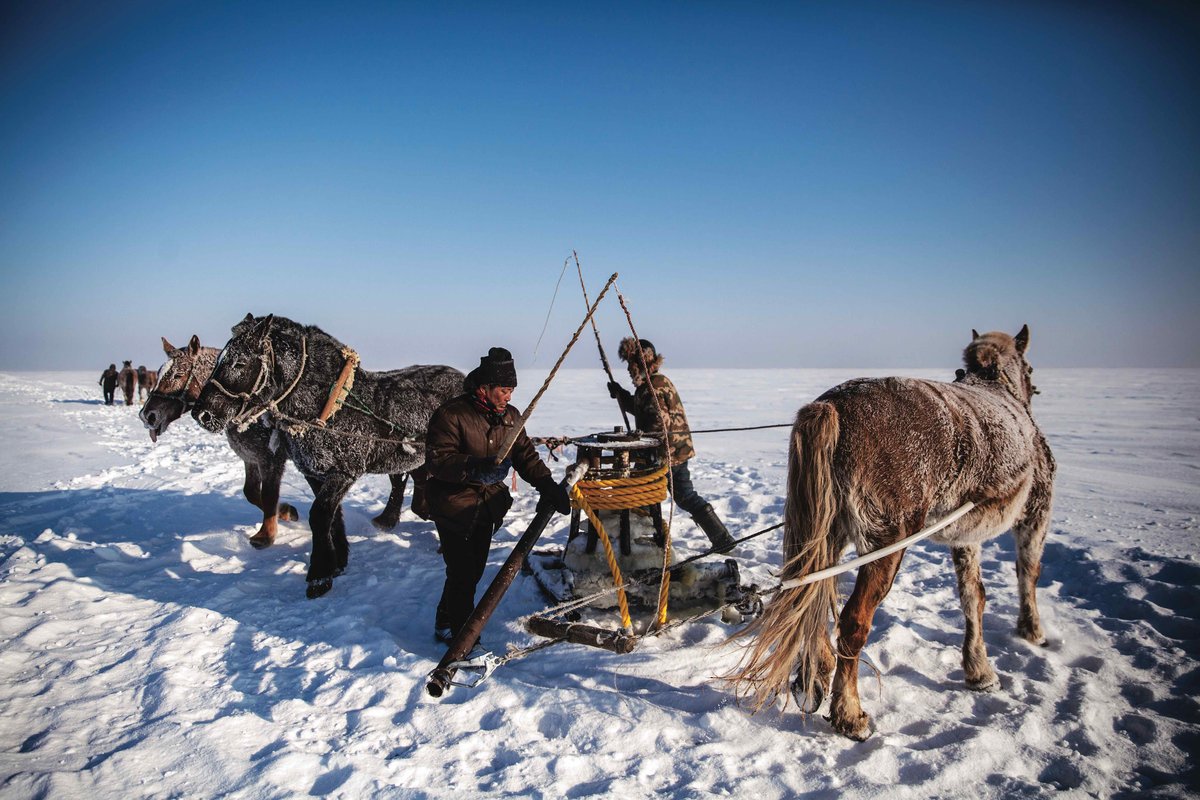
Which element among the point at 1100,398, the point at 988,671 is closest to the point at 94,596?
the point at 988,671

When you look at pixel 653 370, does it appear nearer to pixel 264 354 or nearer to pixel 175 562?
pixel 264 354

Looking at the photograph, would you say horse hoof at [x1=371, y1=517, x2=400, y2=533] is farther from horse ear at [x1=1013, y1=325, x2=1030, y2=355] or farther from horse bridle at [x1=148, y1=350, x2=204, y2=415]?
horse ear at [x1=1013, y1=325, x2=1030, y2=355]

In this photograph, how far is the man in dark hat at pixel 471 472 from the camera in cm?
311

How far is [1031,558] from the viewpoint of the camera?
11.6ft

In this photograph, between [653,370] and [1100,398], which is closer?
[653,370]

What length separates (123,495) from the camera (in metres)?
6.70

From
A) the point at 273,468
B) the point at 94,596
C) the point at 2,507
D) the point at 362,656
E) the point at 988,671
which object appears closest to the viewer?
the point at 988,671

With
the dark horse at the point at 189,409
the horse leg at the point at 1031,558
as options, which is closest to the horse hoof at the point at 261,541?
the dark horse at the point at 189,409

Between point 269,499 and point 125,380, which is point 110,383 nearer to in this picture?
point 125,380

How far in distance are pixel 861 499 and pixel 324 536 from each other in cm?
382

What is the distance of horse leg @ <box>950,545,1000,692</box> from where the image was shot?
3.02 m

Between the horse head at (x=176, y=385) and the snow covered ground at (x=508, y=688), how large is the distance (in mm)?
1191

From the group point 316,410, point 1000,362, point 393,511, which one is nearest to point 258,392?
point 316,410

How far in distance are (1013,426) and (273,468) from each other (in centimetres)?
588
